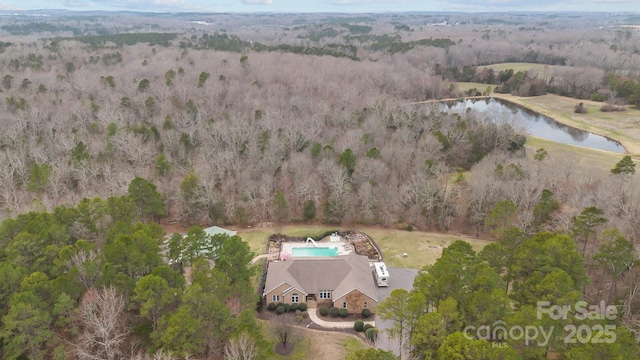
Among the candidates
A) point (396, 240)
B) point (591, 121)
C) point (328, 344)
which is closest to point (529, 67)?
point (591, 121)

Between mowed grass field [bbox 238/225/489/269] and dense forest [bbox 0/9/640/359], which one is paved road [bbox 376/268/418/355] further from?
dense forest [bbox 0/9/640/359]

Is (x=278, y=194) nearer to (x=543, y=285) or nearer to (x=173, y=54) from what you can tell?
(x=543, y=285)

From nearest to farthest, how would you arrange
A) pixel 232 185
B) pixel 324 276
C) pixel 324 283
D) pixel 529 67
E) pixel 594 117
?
pixel 324 283 < pixel 324 276 < pixel 232 185 < pixel 594 117 < pixel 529 67

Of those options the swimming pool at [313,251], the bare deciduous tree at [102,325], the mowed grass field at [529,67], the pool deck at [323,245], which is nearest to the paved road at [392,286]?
the pool deck at [323,245]

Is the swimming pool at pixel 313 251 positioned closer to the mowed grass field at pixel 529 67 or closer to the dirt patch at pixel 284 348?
the dirt patch at pixel 284 348

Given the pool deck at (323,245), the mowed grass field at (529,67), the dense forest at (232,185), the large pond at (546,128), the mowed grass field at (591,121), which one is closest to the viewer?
the dense forest at (232,185)

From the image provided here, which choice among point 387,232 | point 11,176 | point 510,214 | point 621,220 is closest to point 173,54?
point 11,176

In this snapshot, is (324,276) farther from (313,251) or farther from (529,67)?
(529,67)
